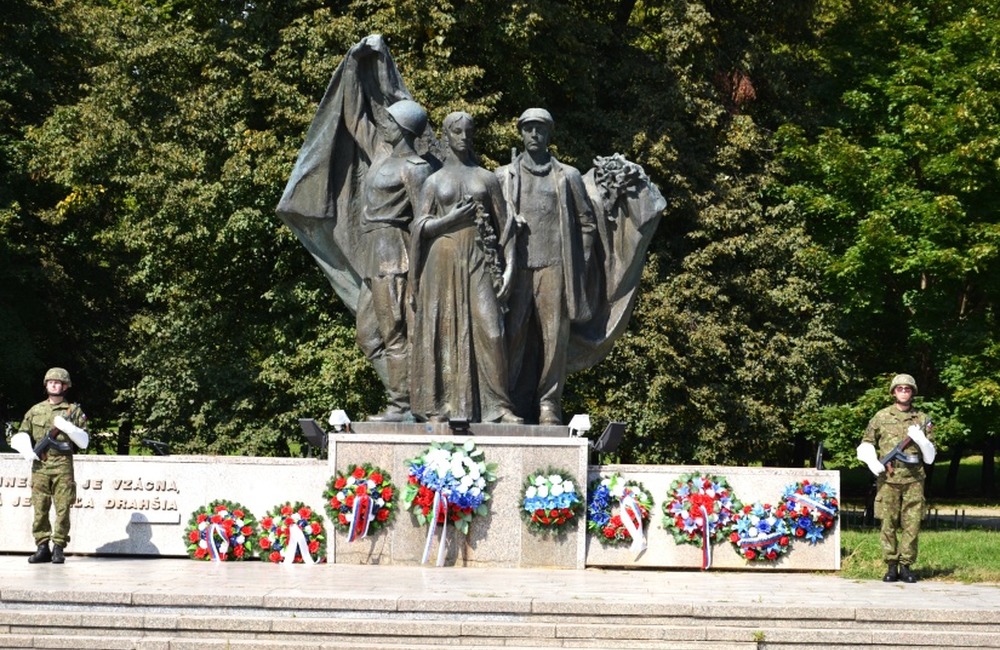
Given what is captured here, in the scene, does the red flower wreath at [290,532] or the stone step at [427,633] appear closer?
the stone step at [427,633]

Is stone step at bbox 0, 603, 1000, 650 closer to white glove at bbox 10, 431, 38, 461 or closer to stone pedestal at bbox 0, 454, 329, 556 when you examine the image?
white glove at bbox 10, 431, 38, 461

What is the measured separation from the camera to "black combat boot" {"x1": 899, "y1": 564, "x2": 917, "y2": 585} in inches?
491

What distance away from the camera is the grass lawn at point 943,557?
513 inches

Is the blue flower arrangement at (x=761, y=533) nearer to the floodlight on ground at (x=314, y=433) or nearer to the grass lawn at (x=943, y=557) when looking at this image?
the grass lawn at (x=943, y=557)

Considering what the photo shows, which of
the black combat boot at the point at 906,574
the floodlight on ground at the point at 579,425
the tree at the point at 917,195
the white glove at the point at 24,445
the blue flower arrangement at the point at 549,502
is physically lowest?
the black combat boot at the point at 906,574

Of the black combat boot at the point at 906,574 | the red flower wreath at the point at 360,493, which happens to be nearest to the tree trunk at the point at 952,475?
the black combat boot at the point at 906,574

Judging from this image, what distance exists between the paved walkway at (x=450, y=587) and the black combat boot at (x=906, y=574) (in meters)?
0.10

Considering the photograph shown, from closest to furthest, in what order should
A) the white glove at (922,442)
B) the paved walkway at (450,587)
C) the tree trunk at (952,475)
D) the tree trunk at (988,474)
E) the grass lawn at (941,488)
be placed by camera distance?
the paved walkway at (450,587) → the white glove at (922,442) → the grass lawn at (941,488) → the tree trunk at (952,475) → the tree trunk at (988,474)

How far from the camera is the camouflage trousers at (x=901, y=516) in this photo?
12.5 metres

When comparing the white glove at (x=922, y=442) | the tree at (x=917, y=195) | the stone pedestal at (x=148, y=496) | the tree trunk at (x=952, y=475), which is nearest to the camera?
the white glove at (x=922, y=442)

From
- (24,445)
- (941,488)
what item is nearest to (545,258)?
(24,445)

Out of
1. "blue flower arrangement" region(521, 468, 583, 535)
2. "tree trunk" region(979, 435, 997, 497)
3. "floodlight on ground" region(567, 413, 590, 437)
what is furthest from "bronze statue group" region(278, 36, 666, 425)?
"tree trunk" region(979, 435, 997, 497)

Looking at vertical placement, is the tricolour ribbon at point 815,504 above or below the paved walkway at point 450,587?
above

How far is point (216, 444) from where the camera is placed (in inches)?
1023
